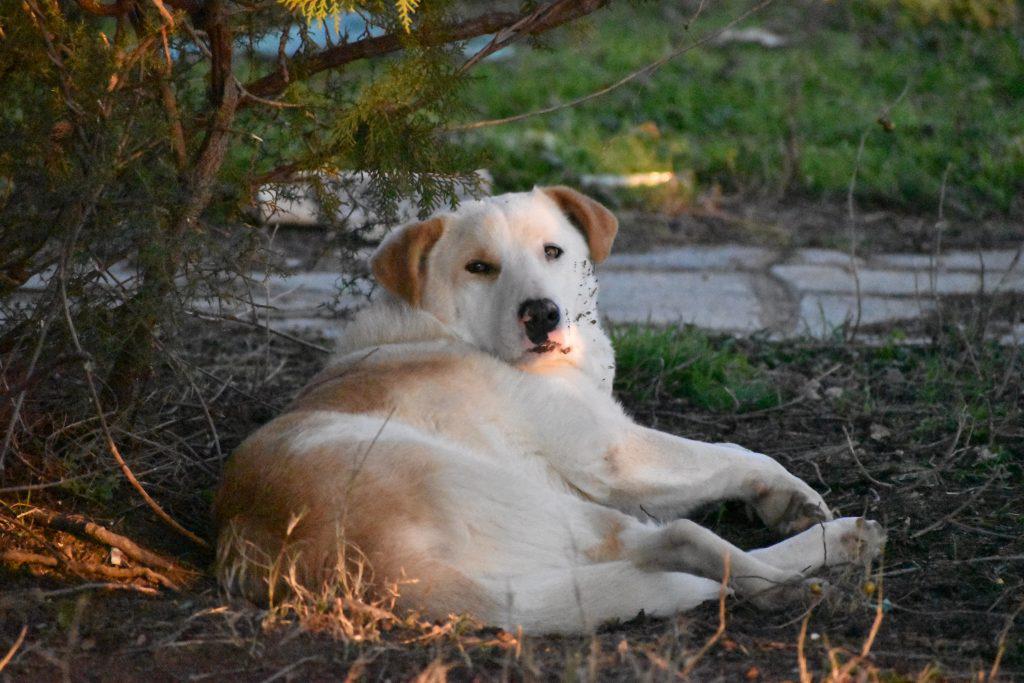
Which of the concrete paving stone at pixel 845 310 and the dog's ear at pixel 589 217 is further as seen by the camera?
the concrete paving stone at pixel 845 310

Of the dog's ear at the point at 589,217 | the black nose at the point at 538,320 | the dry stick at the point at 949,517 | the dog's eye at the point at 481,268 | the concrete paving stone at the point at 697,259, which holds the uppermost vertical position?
the dog's ear at the point at 589,217

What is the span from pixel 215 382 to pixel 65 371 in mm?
950

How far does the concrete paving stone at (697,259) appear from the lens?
636 centimetres

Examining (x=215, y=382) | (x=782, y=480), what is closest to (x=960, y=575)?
(x=782, y=480)

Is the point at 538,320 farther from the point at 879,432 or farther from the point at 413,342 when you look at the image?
the point at 879,432

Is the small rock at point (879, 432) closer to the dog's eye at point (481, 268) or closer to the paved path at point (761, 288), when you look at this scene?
the paved path at point (761, 288)

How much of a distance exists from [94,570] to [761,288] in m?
3.93

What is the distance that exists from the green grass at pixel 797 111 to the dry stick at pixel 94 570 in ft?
15.1

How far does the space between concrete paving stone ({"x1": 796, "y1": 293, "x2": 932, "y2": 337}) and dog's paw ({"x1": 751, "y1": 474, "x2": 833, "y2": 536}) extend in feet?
6.18

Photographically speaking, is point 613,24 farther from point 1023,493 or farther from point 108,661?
point 108,661

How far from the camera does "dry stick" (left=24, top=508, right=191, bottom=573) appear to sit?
2873mm

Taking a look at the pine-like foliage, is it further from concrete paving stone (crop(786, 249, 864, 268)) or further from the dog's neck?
concrete paving stone (crop(786, 249, 864, 268))

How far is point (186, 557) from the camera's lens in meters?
3.09

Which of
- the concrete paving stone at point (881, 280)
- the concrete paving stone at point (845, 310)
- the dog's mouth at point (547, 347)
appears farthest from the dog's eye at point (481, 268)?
the concrete paving stone at point (881, 280)
